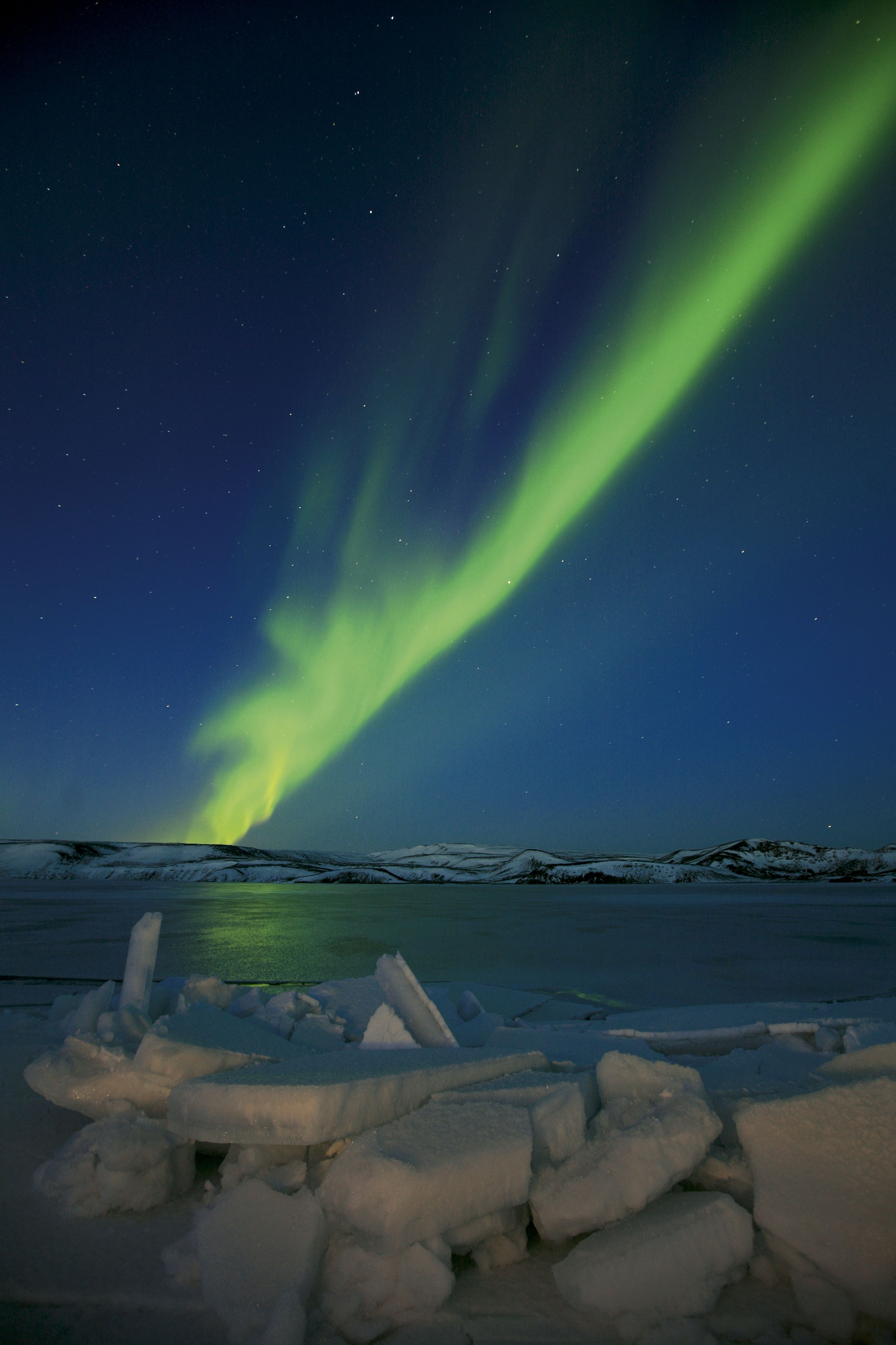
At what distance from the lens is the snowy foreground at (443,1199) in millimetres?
1459

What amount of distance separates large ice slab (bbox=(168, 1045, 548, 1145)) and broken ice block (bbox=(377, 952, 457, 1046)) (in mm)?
727

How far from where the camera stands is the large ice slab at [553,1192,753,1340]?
1.46m

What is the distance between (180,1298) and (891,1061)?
2.23m

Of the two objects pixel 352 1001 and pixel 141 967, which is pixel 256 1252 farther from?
pixel 352 1001

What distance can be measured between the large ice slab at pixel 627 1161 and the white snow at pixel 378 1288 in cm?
31

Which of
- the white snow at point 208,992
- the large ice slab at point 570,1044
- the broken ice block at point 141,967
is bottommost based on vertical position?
the large ice slab at point 570,1044

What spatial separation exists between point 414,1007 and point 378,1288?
1477mm

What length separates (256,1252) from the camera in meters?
1.52

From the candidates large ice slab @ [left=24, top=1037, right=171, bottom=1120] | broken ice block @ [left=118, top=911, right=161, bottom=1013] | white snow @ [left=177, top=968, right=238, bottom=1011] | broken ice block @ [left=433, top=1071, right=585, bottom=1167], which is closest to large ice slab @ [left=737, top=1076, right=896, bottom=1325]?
broken ice block @ [left=433, top=1071, right=585, bottom=1167]

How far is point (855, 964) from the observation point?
6.75 meters

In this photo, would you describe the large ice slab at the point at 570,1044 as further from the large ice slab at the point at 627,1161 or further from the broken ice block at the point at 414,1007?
the large ice slab at the point at 627,1161

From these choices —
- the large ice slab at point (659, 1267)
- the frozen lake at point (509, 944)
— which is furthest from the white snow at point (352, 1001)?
the frozen lake at point (509, 944)

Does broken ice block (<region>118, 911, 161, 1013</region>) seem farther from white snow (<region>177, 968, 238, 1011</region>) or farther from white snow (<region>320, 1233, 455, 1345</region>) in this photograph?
white snow (<region>320, 1233, 455, 1345</region>)

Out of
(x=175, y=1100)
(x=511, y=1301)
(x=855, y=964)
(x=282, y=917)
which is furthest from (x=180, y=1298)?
(x=282, y=917)
